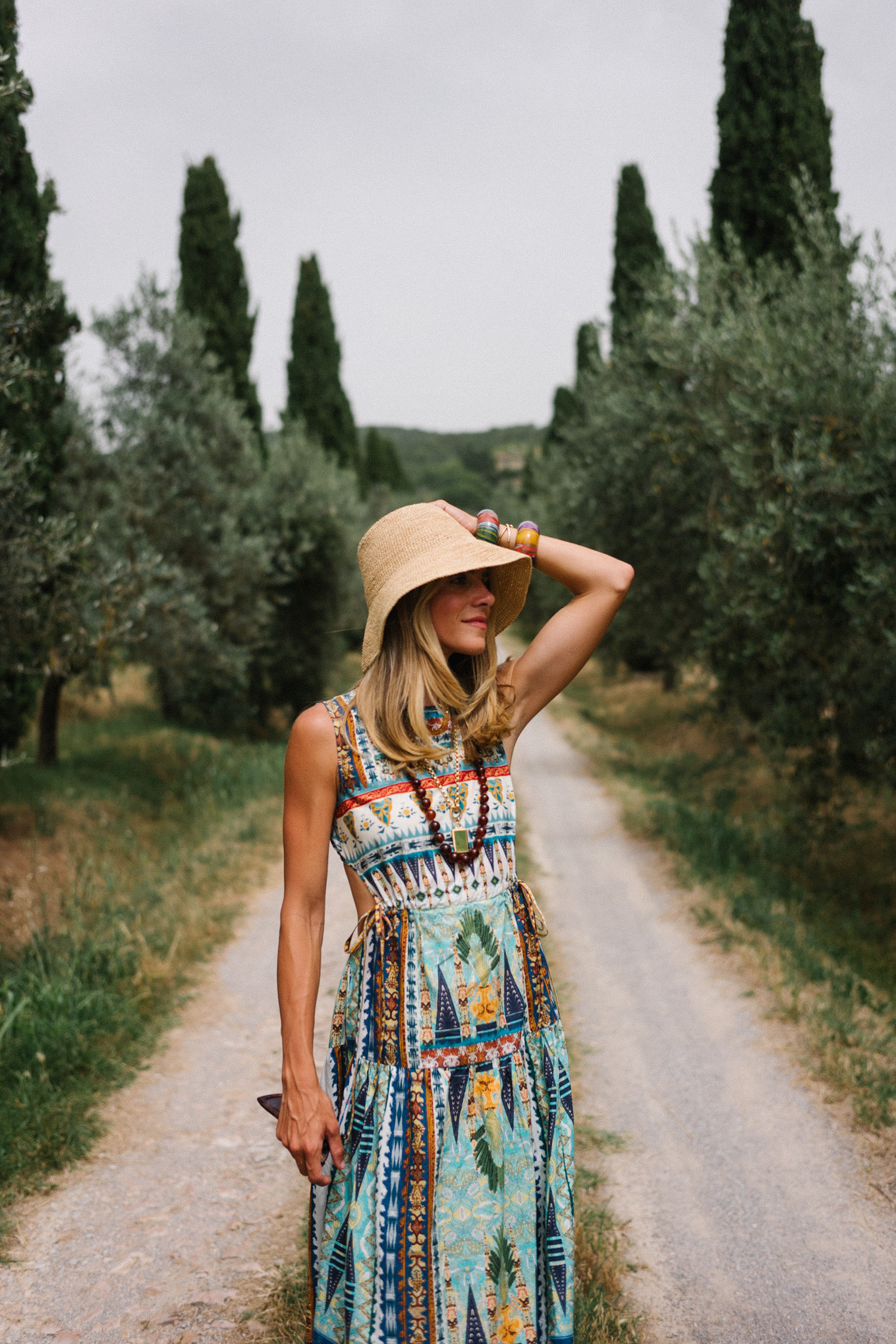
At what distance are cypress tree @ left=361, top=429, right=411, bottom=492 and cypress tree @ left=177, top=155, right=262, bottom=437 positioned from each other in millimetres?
36382

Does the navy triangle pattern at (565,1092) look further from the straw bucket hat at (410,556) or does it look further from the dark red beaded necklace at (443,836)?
the straw bucket hat at (410,556)

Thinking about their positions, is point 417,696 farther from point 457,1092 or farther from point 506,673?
point 457,1092

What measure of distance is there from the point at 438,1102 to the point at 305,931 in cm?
47

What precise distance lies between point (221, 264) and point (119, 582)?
32.7 feet

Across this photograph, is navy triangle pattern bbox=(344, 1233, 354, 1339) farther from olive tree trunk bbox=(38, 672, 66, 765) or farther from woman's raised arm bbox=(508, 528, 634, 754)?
olive tree trunk bbox=(38, 672, 66, 765)

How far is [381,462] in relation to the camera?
5859cm

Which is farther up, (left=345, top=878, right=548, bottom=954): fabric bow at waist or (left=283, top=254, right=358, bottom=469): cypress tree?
(left=283, top=254, right=358, bottom=469): cypress tree

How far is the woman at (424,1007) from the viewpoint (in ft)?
7.07

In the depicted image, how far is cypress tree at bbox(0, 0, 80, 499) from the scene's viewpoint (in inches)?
341

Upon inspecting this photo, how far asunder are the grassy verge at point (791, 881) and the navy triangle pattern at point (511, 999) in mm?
3274

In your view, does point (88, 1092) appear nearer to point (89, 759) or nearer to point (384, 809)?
point (384, 809)

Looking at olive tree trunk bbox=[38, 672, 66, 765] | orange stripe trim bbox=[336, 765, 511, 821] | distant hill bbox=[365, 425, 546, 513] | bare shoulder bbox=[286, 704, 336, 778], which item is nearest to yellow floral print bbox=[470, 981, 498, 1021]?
orange stripe trim bbox=[336, 765, 511, 821]

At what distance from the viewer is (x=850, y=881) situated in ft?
31.8

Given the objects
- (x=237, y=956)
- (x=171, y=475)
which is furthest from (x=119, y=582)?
(x=237, y=956)
